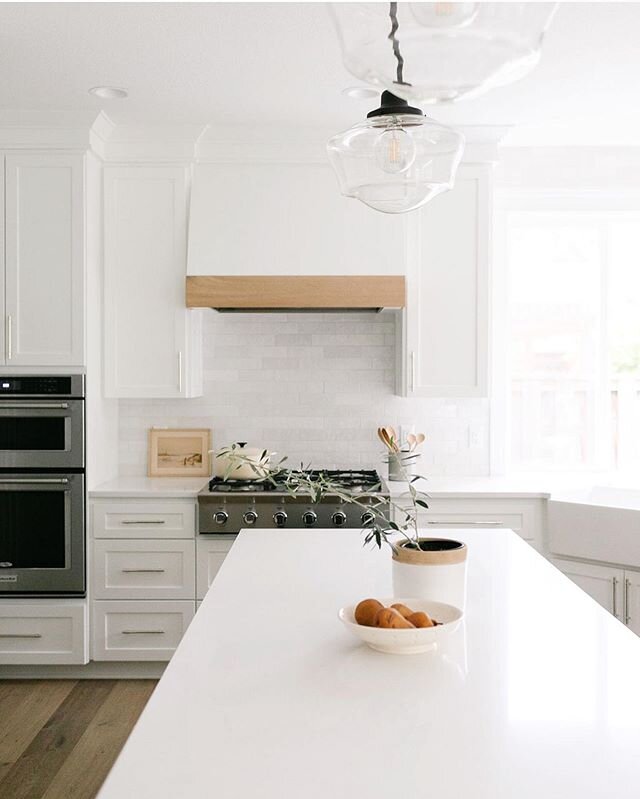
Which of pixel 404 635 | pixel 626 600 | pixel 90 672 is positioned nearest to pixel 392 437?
pixel 626 600

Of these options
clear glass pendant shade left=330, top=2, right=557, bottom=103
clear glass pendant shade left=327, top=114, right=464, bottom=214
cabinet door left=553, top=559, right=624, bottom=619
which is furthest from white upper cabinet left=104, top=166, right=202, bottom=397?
clear glass pendant shade left=330, top=2, right=557, bottom=103

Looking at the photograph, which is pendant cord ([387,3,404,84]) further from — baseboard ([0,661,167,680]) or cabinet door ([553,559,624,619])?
baseboard ([0,661,167,680])

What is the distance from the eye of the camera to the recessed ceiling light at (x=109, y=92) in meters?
3.68

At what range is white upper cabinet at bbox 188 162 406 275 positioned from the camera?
4.30 meters

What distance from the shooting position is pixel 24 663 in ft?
13.5

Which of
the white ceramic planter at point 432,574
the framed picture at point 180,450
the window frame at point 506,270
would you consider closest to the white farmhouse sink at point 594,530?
the window frame at point 506,270

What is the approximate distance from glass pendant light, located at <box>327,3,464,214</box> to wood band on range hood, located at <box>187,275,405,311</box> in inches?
85.2

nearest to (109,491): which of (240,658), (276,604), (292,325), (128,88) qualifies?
(292,325)

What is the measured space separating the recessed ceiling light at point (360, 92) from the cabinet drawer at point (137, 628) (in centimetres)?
243

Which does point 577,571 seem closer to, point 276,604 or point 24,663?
point 276,604

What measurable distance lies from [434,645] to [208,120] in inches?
121

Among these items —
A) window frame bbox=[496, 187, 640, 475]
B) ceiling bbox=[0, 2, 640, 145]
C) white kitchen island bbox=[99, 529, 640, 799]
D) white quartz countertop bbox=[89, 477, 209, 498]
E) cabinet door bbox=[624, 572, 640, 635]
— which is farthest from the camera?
window frame bbox=[496, 187, 640, 475]

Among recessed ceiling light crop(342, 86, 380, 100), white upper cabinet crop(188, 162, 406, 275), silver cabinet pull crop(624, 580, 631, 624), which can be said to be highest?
recessed ceiling light crop(342, 86, 380, 100)

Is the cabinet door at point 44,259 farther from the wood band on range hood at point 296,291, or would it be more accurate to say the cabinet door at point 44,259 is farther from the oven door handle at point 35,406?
the wood band on range hood at point 296,291
